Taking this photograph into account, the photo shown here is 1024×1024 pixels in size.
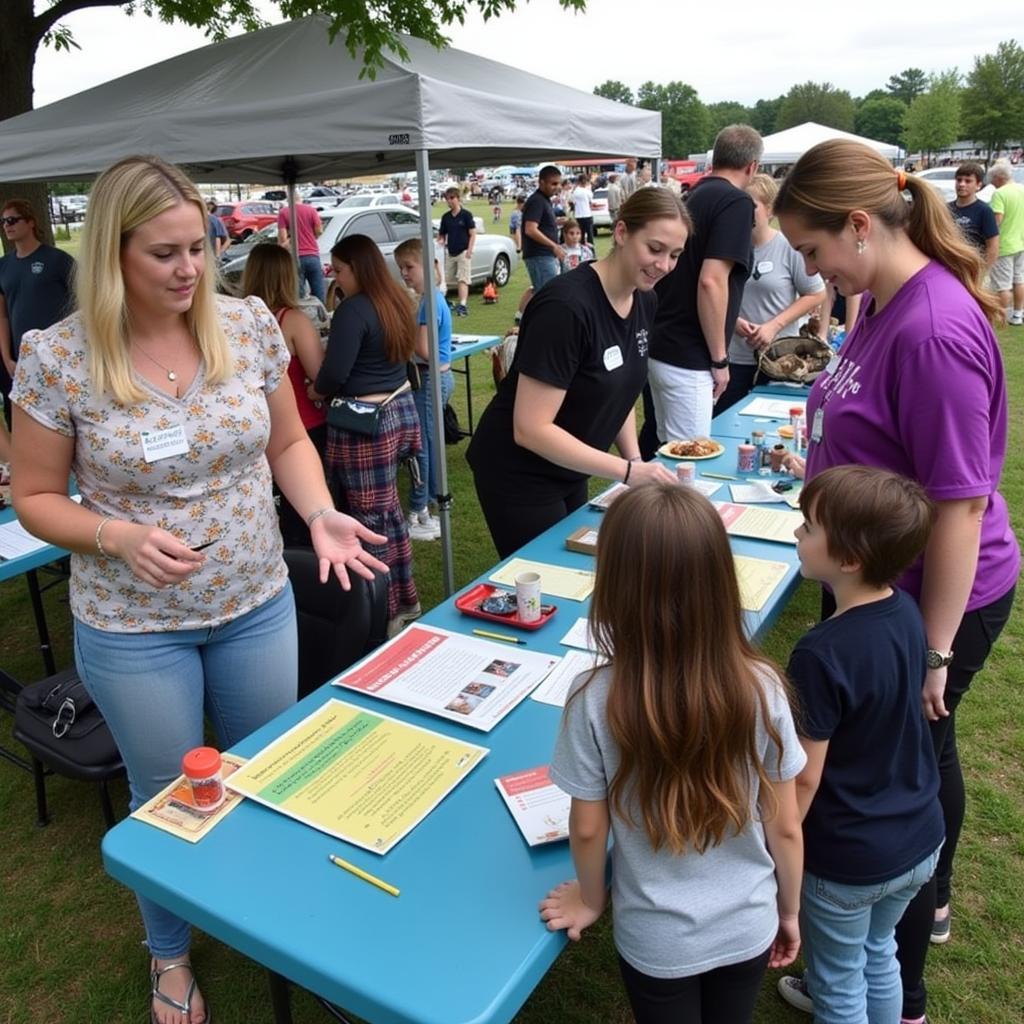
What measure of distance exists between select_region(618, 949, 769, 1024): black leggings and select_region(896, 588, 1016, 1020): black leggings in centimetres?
56

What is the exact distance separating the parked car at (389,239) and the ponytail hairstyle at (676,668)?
1073cm

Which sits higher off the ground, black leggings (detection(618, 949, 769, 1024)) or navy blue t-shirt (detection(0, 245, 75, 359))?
navy blue t-shirt (detection(0, 245, 75, 359))

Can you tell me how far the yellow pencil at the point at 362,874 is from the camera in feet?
3.82

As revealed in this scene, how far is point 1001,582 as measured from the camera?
1589 millimetres

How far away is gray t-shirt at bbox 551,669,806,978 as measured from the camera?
1.08 meters

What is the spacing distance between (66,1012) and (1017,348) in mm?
9157

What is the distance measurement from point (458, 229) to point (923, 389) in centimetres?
1058

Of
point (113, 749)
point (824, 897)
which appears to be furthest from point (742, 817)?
point (113, 749)

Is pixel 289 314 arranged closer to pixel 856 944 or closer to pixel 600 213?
pixel 856 944

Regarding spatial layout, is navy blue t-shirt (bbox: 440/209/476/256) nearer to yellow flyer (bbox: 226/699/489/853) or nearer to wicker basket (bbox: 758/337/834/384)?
wicker basket (bbox: 758/337/834/384)

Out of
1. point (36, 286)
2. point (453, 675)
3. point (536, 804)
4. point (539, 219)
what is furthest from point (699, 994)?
point (539, 219)

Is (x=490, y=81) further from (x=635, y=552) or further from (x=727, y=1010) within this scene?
(x=727, y=1010)

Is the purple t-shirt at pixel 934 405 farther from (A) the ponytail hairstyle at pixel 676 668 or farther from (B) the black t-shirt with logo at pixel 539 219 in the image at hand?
(B) the black t-shirt with logo at pixel 539 219

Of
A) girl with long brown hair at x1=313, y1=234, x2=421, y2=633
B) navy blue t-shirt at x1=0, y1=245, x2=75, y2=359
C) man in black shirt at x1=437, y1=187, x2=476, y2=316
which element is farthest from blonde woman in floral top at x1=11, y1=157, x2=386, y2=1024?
man in black shirt at x1=437, y1=187, x2=476, y2=316
